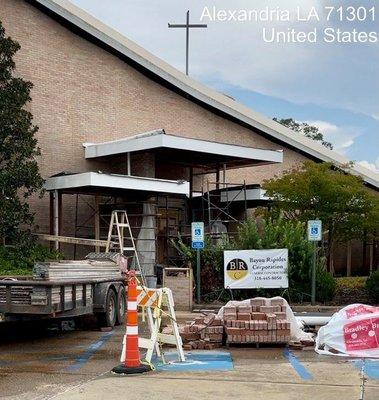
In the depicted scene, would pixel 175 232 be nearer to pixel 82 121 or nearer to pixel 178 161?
pixel 178 161

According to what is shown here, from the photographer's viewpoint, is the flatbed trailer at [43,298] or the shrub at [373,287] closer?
the flatbed trailer at [43,298]

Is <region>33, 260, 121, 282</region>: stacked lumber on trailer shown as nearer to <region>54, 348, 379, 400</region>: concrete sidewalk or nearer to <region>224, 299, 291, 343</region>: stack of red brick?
<region>224, 299, 291, 343</region>: stack of red brick

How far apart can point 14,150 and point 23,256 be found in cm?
357

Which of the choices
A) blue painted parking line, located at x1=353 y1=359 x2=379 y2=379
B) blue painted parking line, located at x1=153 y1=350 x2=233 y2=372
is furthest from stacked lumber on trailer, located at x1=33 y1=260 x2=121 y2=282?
blue painted parking line, located at x1=353 y1=359 x2=379 y2=379

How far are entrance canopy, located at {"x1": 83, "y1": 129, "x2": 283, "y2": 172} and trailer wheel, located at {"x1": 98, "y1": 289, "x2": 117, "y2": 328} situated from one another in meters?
10.9

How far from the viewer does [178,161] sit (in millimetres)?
30156

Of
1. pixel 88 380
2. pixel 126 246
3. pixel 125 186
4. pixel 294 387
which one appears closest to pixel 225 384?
pixel 294 387

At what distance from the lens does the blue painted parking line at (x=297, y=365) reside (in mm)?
9438

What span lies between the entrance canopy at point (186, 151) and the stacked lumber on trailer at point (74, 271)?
32.2 ft

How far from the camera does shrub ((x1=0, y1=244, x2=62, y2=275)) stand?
22.2 metres

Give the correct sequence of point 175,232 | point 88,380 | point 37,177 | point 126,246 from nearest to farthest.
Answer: point 88,380 → point 37,177 → point 126,246 → point 175,232

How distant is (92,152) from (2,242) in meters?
5.40

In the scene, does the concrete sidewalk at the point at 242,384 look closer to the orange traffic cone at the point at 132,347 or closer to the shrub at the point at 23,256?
Result: the orange traffic cone at the point at 132,347

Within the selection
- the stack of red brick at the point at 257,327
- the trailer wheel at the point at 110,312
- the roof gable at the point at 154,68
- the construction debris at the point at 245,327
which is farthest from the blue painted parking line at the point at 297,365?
the roof gable at the point at 154,68
